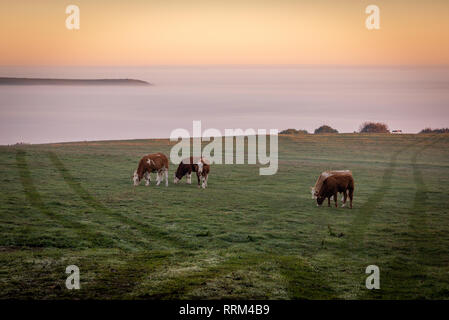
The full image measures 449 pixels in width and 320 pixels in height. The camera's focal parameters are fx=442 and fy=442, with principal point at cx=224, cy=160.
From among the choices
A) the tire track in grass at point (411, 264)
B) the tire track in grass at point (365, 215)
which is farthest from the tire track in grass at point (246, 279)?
the tire track in grass at point (365, 215)

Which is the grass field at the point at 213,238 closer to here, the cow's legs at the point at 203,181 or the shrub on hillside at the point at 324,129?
the cow's legs at the point at 203,181

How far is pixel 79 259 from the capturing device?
13969mm

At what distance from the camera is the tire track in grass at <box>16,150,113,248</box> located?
16.3 meters

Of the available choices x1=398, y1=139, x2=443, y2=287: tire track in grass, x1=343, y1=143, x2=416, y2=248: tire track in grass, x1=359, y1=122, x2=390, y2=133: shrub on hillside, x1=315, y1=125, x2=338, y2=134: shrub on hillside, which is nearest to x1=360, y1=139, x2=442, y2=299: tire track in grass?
x1=398, y1=139, x2=443, y2=287: tire track in grass

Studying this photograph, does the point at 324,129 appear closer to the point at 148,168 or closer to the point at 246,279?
the point at 148,168

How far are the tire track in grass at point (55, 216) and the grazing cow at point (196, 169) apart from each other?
9.35 metres

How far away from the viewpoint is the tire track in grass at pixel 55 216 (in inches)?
643

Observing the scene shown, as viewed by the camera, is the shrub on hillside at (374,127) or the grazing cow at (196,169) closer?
the grazing cow at (196,169)

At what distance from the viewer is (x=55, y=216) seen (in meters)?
A: 19.3

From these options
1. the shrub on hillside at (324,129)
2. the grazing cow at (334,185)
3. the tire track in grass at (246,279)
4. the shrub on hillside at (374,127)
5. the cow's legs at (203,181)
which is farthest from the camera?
the shrub on hillside at (374,127)

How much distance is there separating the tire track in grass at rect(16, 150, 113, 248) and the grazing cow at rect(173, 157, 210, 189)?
30.7 feet

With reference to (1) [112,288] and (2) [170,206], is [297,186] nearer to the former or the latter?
(2) [170,206]

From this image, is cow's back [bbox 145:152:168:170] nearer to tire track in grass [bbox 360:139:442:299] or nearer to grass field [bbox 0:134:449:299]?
grass field [bbox 0:134:449:299]

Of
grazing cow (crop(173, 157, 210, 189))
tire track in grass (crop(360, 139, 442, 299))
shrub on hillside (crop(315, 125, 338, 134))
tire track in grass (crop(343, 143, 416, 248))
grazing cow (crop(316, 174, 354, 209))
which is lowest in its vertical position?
tire track in grass (crop(360, 139, 442, 299))
